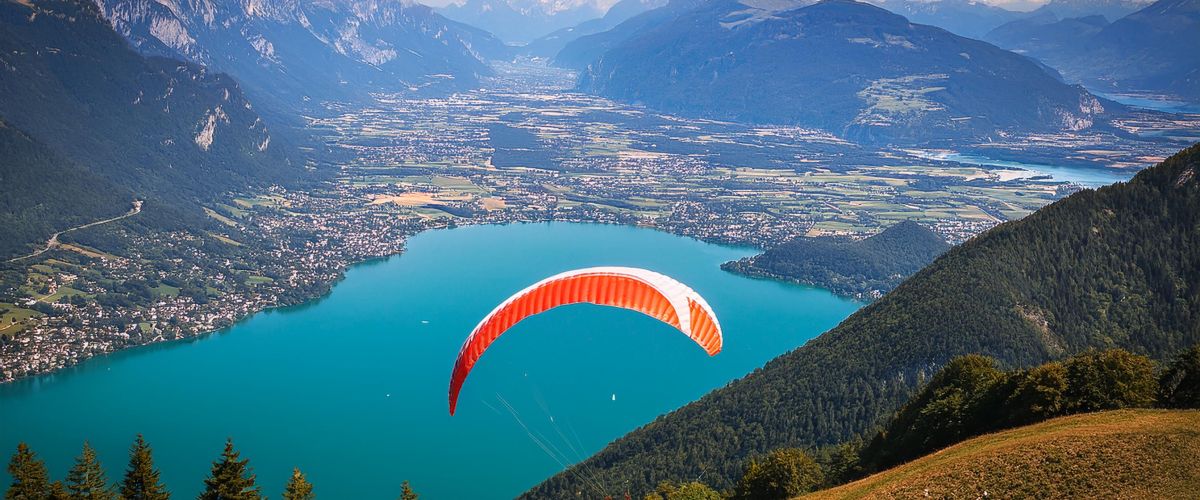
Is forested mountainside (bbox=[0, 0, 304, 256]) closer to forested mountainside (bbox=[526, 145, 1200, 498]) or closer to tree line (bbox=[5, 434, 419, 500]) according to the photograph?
tree line (bbox=[5, 434, 419, 500])

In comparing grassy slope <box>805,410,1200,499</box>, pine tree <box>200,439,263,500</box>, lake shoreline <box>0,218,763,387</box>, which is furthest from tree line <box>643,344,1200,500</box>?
lake shoreline <box>0,218,763,387</box>

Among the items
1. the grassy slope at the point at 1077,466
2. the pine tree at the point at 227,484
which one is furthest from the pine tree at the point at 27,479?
the grassy slope at the point at 1077,466

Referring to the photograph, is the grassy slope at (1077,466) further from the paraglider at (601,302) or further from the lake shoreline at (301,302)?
the lake shoreline at (301,302)

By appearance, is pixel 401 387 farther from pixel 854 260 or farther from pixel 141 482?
pixel 854 260

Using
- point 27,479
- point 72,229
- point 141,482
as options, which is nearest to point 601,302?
point 141,482

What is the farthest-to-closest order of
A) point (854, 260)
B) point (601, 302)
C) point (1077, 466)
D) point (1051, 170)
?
point (1051, 170) < point (854, 260) < point (601, 302) < point (1077, 466)

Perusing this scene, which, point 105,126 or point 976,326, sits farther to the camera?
point 105,126

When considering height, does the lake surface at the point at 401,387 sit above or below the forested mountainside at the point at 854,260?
below
